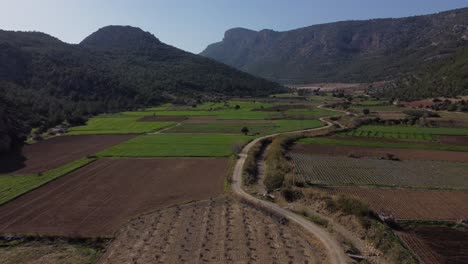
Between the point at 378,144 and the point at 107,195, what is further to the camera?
the point at 378,144

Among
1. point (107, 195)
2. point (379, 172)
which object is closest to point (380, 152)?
point (379, 172)

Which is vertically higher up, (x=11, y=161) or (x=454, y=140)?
(x=454, y=140)

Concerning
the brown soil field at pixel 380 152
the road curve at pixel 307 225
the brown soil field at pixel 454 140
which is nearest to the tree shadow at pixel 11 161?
the road curve at pixel 307 225

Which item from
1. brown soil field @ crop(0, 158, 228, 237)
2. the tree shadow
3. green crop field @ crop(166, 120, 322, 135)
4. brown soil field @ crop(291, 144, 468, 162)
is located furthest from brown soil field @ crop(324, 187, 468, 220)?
the tree shadow

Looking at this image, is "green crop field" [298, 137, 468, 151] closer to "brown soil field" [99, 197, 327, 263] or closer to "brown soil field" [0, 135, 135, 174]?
"brown soil field" [99, 197, 327, 263]

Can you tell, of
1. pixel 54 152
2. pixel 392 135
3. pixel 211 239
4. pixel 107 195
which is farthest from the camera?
pixel 392 135

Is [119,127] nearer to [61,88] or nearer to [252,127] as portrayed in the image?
[252,127]
